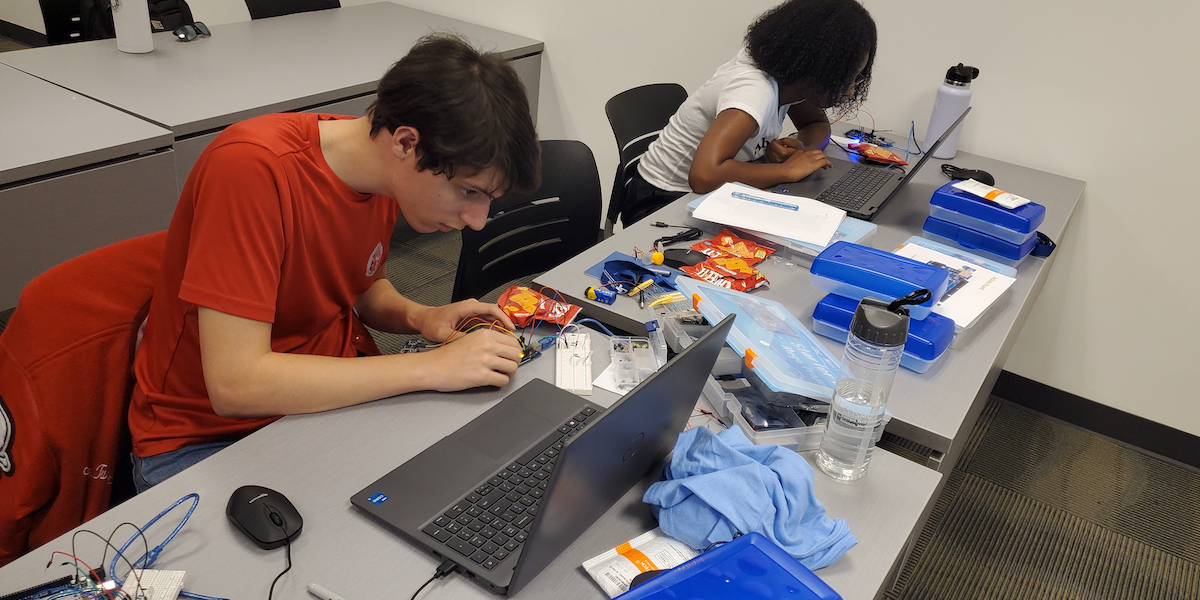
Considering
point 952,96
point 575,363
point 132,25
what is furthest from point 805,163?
point 132,25

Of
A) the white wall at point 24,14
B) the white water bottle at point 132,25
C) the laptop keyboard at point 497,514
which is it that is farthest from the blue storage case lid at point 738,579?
the white wall at point 24,14

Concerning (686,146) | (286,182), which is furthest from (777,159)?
(286,182)

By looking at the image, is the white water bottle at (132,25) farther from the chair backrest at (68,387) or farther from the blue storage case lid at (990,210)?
the blue storage case lid at (990,210)

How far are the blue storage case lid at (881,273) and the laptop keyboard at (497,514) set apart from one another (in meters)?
0.65

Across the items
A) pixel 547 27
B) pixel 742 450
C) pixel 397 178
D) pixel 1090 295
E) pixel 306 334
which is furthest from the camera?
pixel 547 27

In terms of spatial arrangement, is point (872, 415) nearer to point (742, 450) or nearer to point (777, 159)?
point (742, 450)

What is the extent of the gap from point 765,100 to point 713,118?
7.3 inches

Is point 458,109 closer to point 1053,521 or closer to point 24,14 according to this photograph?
point 1053,521

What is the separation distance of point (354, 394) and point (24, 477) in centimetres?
44

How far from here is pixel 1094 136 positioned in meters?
2.28

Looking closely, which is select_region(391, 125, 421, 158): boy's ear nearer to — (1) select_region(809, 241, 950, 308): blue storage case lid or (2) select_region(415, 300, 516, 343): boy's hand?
(2) select_region(415, 300, 516, 343): boy's hand

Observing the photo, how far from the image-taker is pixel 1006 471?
90.1 inches

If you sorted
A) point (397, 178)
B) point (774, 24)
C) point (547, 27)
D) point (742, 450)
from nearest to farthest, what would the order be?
point (742, 450)
point (397, 178)
point (774, 24)
point (547, 27)

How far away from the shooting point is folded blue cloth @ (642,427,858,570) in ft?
2.97
